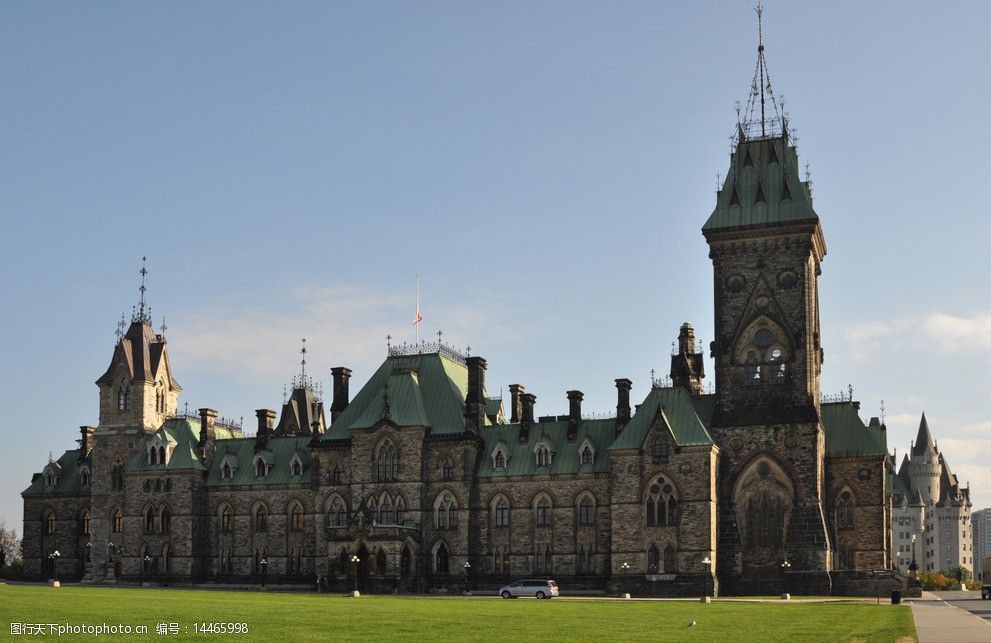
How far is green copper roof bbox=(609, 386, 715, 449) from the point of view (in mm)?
80106

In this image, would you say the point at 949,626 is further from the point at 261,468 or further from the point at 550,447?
the point at 261,468

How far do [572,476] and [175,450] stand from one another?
109 ft

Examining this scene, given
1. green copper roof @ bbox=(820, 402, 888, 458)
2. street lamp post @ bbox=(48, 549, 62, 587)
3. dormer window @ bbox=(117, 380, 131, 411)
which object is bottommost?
street lamp post @ bbox=(48, 549, 62, 587)

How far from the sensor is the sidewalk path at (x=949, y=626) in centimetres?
3798

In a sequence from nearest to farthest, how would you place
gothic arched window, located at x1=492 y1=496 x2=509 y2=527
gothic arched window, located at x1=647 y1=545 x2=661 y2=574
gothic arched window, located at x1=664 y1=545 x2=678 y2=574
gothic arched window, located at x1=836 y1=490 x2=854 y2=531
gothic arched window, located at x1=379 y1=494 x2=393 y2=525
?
gothic arched window, located at x1=664 y1=545 x2=678 y2=574, gothic arched window, located at x1=647 y1=545 x2=661 y2=574, gothic arched window, located at x1=836 y1=490 x2=854 y2=531, gothic arched window, located at x1=492 y1=496 x2=509 y2=527, gothic arched window, located at x1=379 y1=494 x2=393 y2=525

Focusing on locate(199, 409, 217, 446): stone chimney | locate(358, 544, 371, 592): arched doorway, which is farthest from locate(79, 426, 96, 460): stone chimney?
locate(358, 544, 371, 592): arched doorway

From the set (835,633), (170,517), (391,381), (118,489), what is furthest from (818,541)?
(118,489)

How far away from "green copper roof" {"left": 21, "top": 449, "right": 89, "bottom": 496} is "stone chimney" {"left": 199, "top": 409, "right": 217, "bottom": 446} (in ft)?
42.8

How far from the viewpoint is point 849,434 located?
272 ft

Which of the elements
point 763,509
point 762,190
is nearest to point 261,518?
point 763,509

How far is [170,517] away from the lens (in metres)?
95.2

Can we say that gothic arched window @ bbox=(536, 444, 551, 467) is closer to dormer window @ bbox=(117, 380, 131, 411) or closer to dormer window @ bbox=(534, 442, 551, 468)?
dormer window @ bbox=(534, 442, 551, 468)

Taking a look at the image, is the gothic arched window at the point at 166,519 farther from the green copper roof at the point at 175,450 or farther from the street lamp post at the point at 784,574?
the street lamp post at the point at 784,574

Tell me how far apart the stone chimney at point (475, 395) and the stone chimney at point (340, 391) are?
11075mm
